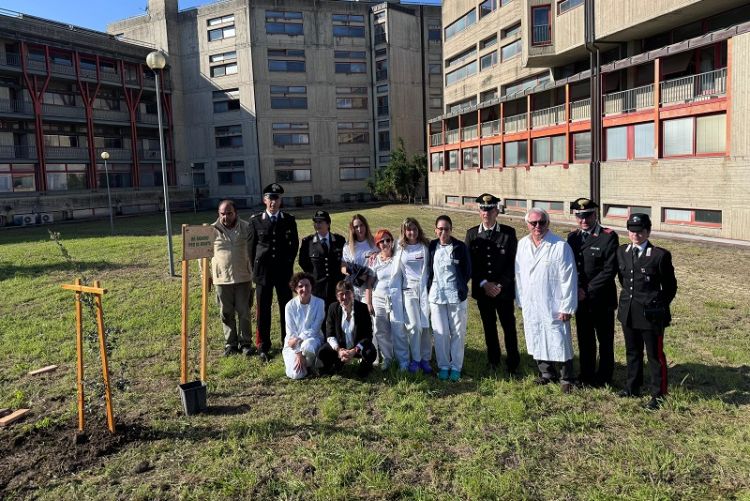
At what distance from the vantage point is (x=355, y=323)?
6598 millimetres

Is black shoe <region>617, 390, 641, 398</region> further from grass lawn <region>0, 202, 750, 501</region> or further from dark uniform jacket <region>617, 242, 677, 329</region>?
dark uniform jacket <region>617, 242, 677, 329</region>

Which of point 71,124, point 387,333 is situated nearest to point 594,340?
point 387,333

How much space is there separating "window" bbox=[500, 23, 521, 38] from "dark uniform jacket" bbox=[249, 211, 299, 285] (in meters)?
31.4

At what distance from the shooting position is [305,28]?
55969 mm

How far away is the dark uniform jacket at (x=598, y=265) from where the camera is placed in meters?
5.76

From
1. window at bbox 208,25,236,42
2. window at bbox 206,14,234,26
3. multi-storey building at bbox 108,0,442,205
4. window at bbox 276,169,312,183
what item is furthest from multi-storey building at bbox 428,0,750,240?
window at bbox 206,14,234,26

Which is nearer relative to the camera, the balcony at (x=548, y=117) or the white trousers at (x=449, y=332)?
Result: the white trousers at (x=449, y=332)

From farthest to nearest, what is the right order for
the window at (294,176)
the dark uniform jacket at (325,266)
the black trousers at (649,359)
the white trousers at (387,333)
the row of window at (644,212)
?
the window at (294,176), the row of window at (644,212), the dark uniform jacket at (325,266), the white trousers at (387,333), the black trousers at (649,359)

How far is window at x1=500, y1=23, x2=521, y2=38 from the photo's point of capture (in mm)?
34431

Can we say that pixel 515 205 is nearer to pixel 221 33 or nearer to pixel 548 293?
pixel 548 293

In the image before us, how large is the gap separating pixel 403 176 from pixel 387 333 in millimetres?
44644

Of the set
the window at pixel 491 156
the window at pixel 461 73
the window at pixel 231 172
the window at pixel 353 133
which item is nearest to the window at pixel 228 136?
the window at pixel 231 172

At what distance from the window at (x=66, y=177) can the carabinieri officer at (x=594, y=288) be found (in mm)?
47044

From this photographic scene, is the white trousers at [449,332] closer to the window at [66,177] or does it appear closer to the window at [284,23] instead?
the window at [66,177]
